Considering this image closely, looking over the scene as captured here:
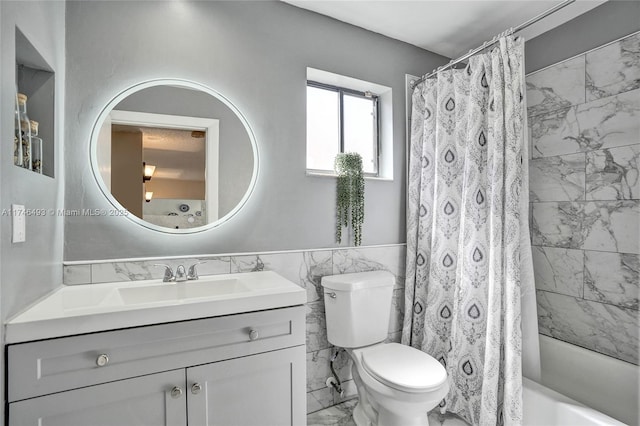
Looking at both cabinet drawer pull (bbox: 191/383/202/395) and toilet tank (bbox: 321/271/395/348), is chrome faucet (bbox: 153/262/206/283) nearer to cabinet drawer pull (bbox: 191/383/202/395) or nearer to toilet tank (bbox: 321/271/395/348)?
cabinet drawer pull (bbox: 191/383/202/395)

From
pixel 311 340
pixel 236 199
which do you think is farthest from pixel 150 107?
pixel 311 340

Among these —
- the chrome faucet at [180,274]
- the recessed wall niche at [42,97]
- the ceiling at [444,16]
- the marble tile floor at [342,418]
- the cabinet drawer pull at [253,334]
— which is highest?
the ceiling at [444,16]

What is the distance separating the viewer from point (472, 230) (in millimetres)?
1827

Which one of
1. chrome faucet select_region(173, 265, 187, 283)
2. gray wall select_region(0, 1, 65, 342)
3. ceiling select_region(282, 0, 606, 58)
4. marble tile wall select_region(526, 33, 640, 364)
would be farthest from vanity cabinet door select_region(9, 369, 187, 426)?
marble tile wall select_region(526, 33, 640, 364)

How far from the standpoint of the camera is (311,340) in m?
1.98

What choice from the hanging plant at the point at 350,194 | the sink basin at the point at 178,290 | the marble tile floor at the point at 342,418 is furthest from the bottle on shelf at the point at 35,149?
the marble tile floor at the point at 342,418

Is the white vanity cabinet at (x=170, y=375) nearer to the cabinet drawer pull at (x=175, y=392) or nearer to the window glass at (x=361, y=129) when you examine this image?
the cabinet drawer pull at (x=175, y=392)

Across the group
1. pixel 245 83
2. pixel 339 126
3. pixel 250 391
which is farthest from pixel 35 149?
pixel 339 126

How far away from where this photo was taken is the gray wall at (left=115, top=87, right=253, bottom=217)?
1.63 meters

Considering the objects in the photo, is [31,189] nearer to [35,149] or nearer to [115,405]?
[35,149]

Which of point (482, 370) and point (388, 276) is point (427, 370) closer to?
point (482, 370)

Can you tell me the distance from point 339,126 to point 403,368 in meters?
1.63

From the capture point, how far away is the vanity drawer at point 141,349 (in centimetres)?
94

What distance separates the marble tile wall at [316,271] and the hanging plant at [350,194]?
6.6 inches
